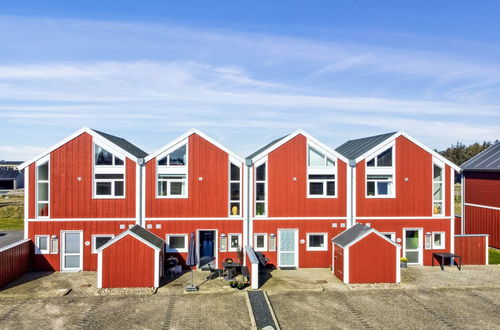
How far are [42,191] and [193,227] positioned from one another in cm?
830

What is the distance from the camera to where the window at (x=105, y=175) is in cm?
2486

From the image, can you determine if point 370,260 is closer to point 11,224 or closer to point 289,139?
point 289,139

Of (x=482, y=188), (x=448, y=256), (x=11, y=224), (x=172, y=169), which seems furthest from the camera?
(x=11, y=224)

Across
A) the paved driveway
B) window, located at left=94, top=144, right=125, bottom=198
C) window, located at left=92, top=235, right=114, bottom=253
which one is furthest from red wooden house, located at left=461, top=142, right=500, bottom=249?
the paved driveway

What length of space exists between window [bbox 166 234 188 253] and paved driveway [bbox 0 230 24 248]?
15.1 m

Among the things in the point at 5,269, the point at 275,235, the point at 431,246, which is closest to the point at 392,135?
the point at 431,246

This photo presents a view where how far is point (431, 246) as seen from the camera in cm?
2628

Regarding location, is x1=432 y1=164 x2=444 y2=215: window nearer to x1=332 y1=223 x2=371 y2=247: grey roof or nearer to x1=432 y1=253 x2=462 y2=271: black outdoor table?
x1=432 y1=253 x2=462 y2=271: black outdoor table

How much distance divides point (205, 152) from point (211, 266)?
614 cm

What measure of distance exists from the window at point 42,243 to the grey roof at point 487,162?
28.5 m

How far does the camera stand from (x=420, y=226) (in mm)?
26266

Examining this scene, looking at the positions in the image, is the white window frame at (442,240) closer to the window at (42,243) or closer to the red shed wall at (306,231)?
the red shed wall at (306,231)

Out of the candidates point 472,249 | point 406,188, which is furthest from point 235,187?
point 472,249

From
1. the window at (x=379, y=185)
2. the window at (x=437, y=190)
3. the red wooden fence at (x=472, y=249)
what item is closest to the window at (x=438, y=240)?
the red wooden fence at (x=472, y=249)
